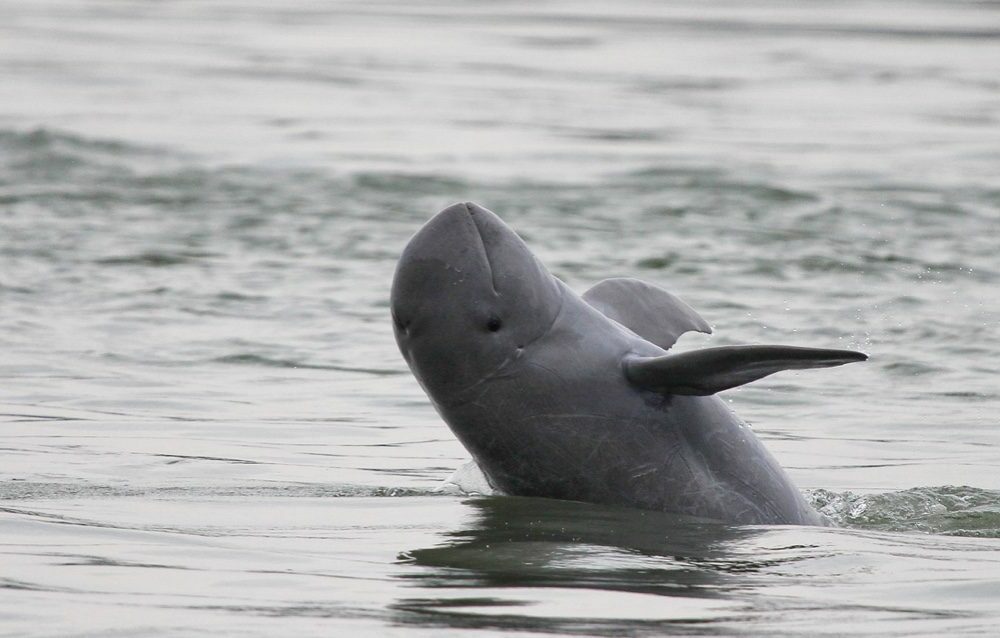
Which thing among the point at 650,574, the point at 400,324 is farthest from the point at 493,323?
the point at 650,574

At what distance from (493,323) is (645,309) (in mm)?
1159

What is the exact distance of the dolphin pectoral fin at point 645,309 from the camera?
26.6ft

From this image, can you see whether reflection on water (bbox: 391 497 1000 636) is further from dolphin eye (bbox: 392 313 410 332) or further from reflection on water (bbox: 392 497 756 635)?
dolphin eye (bbox: 392 313 410 332)

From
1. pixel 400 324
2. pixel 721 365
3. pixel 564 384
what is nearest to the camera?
pixel 721 365

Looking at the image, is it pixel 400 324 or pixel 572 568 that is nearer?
pixel 572 568

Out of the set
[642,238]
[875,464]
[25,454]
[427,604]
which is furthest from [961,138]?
[427,604]

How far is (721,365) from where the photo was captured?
23.0 ft

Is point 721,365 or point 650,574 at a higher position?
point 721,365

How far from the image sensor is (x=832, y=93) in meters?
29.7

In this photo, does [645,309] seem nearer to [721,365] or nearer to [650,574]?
[721,365]

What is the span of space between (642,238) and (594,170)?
4.33 meters

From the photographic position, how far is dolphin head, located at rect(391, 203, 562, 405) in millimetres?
7102

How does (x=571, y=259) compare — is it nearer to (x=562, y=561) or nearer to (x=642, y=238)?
(x=642, y=238)

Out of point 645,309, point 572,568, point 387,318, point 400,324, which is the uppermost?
point 400,324
